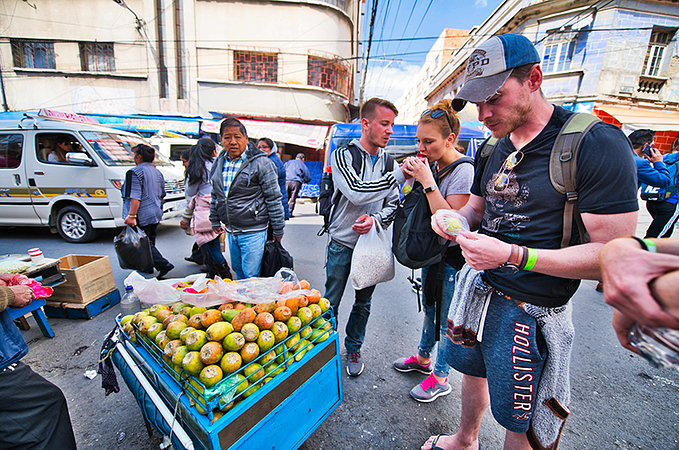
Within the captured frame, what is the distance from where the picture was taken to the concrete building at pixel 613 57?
41.3 ft

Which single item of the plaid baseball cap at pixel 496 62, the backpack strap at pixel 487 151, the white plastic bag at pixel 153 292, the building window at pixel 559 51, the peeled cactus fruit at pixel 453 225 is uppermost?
the building window at pixel 559 51

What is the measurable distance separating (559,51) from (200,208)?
17709mm

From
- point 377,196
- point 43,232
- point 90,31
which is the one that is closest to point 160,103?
point 90,31

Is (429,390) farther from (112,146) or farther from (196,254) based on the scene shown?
(112,146)

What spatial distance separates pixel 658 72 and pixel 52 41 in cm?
3023

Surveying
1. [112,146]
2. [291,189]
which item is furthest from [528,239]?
[112,146]

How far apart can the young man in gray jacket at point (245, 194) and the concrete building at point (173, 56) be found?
13.6 m

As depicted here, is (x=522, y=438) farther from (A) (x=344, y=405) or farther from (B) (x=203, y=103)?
(B) (x=203, y=103)

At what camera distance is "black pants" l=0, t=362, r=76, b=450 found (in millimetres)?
1335

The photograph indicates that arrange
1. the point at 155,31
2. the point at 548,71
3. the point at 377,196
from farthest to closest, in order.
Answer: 1. the point at 155,31
2. the point at 548,71
3. the point at 377,196

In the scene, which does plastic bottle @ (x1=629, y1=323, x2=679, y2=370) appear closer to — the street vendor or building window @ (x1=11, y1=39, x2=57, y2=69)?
the street vendor

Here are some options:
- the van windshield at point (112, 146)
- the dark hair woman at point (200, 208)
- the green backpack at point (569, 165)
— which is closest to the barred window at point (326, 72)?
the van windshield at point (112, 146)

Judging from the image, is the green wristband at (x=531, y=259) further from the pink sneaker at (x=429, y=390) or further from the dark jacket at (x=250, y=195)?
the dark jacket at (x=250, y=195)

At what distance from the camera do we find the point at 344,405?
2225 mm
